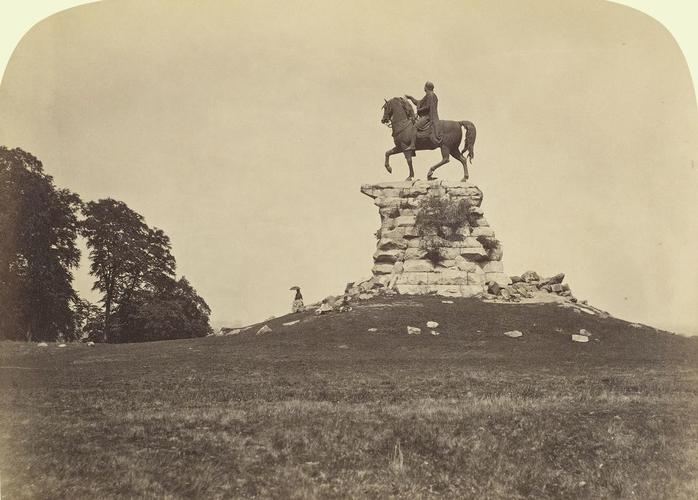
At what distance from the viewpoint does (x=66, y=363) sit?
24.0 meters

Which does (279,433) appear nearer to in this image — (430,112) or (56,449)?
(56,449)

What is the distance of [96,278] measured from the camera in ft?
132

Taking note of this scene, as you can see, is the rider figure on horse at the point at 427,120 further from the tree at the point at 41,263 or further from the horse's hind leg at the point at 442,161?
the tree at the point at 41,263

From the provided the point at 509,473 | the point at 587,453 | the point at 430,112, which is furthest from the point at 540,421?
the point at 430,112

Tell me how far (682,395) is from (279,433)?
9.06 meters

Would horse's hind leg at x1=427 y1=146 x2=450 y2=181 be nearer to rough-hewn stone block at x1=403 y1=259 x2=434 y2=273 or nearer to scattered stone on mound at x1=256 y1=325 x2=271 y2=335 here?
rough-hewn stone block at x1=403 y1=259 x2=434 y2=273

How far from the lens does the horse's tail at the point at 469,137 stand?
36.8 meters

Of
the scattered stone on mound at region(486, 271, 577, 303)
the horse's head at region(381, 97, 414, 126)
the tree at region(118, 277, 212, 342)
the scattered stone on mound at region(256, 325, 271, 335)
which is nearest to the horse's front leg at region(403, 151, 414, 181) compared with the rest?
the horse's head at region(381, 97, 414, 126)

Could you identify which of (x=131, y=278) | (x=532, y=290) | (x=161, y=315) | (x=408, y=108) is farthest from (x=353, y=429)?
(x=131, y=278)

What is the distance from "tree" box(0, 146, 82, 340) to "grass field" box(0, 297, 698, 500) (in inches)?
264

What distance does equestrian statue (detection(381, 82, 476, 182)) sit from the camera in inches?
1443

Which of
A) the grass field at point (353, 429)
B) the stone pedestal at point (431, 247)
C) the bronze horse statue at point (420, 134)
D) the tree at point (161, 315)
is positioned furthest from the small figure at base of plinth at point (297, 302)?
the grass field at point (353, 429)

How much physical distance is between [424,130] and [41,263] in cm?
2027

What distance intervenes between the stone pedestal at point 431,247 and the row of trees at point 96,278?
13150mm
